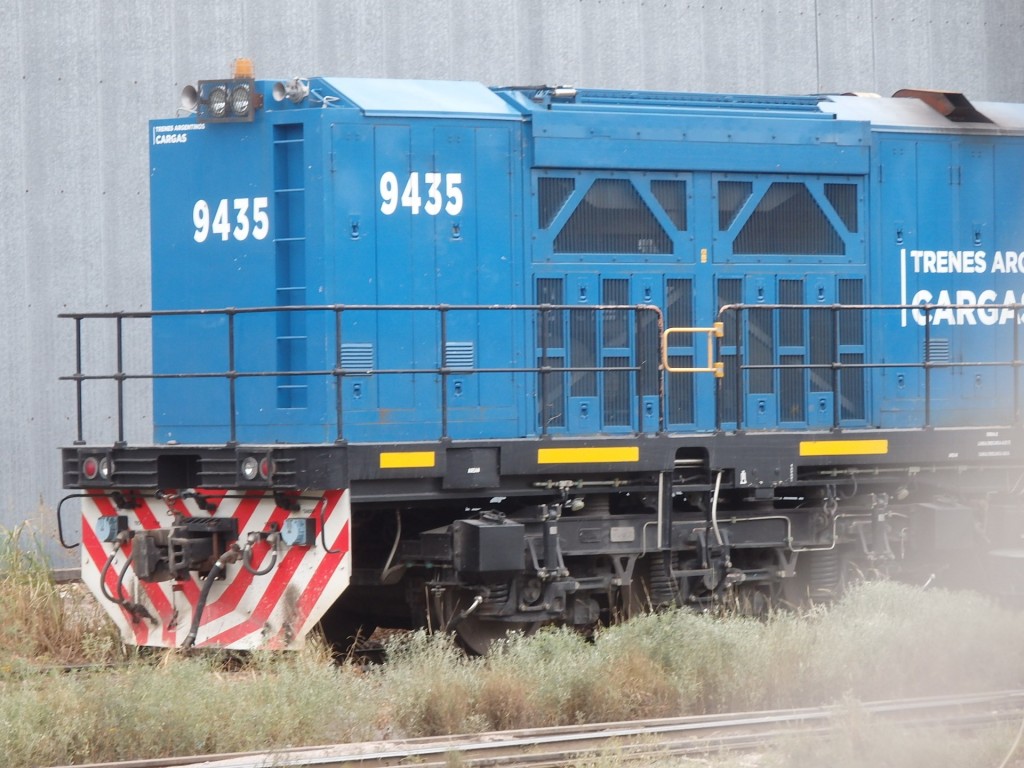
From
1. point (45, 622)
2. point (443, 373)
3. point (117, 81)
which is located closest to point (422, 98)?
point (443, 373)

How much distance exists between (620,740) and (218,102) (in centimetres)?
467

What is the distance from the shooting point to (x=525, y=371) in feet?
29.5

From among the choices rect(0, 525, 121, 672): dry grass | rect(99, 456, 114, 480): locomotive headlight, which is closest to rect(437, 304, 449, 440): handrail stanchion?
rect(99, 456, 114, 480): locomotive headlight

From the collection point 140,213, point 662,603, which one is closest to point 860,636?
point 662,603

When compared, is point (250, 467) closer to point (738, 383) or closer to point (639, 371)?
point (639, 371)

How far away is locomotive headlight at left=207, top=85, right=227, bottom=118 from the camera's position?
9.46 m

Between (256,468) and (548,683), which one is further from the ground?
(256,468)

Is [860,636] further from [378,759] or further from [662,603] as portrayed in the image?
[378,759]

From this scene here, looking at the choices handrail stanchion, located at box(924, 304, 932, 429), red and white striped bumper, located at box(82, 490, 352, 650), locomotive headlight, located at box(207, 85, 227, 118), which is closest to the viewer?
red and white striped bumper, located at box(82, 490, 352, 650)

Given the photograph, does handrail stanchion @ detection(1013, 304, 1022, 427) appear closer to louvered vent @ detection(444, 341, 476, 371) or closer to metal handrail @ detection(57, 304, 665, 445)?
metal handrail @ detection(57, 304, 665, 445)

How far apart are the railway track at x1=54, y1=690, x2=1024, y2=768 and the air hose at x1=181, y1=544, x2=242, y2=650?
223 centimetres

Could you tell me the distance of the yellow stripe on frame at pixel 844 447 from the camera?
9.86 metres

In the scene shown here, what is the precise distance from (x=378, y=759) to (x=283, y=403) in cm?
325

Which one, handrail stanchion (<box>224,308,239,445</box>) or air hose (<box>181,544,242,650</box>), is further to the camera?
air hose (<box>181,544,242,650</box>)
